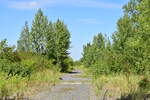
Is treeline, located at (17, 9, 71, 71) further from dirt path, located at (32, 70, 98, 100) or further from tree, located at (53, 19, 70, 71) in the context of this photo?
dirt path, located at (32, 70, 98, 100)

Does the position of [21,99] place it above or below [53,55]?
below

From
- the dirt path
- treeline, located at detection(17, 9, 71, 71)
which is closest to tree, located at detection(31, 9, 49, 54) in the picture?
treeline, located at detection(17, 9, 71, 71)

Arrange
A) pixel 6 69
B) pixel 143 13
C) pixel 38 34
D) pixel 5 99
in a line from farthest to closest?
pixel 38 34 → pixel 6 69 → pixel 5 99 → pixel 143 13

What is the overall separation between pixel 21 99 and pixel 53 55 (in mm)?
53607

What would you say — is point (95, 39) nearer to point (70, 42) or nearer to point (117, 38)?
point (70, 42)

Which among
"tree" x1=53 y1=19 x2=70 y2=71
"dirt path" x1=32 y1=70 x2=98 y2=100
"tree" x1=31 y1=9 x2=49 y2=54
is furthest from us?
"tree" x1=53 y1=19 x2=70 y2=71

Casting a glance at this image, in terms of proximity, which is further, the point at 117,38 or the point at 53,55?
the point at 53,55

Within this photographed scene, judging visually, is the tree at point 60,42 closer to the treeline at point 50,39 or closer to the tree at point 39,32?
the treeline at point 50,39

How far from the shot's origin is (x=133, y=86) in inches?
802

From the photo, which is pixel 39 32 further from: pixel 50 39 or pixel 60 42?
pixel 60 42

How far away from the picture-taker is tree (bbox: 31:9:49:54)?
64.1 m

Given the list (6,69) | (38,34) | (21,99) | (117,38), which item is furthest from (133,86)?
(38,34)

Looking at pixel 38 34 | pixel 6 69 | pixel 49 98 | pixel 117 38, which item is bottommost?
pixel 49 98

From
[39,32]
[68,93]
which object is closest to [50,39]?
[39,32]
